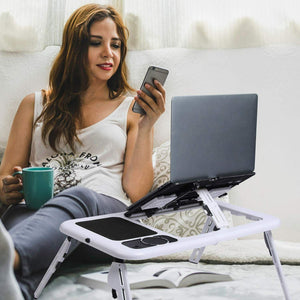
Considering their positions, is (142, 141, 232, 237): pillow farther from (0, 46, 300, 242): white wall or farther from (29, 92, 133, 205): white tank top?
(0, 46, 300, 242): white wall

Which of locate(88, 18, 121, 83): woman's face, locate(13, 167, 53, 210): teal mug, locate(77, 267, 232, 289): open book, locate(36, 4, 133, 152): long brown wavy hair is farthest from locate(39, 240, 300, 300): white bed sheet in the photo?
locate(88, 18, 121, 83): woman's face

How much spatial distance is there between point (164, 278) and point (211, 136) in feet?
1.51

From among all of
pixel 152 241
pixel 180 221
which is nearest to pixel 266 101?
pixel 180 221

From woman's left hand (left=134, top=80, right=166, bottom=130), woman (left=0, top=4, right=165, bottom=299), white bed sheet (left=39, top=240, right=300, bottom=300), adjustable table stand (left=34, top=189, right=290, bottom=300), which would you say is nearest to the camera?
adjustable table stand (left=34, top=189, right=290, bottom=300)

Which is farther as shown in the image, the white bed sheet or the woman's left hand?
the woman's left hand

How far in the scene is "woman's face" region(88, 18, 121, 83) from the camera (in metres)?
1.90

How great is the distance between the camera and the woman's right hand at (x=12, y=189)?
1.62 meters

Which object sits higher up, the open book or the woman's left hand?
the woman's left hand

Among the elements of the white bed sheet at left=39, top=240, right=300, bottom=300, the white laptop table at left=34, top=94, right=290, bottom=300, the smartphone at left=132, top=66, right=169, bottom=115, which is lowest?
the white bed sheet at left=39, top=240, right=300, bottom=300

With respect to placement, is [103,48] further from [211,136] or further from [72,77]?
[211,136]

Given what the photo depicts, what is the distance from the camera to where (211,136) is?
1.19m

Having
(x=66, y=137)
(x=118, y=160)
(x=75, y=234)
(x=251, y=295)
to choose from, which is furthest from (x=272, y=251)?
(x=66, y=137)

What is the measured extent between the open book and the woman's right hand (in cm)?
34

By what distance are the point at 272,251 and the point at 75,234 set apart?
0.48 m
